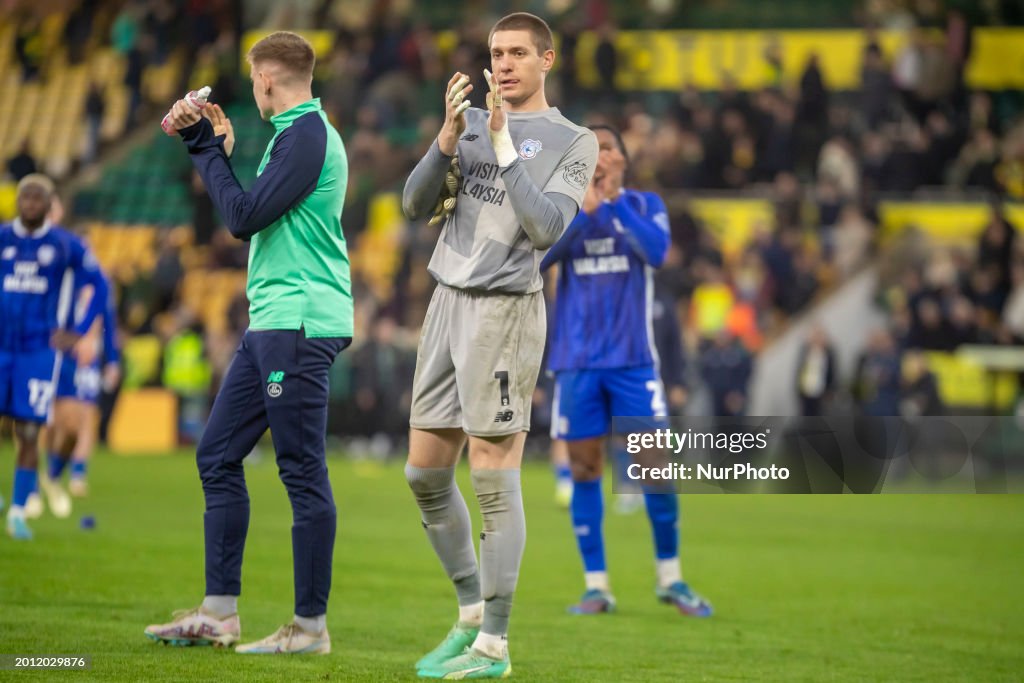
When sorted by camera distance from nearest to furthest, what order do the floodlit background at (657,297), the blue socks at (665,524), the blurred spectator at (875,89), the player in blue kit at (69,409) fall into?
the floodlit background at (657,297) < the blue socks at (665,524) < the player in blue kit at (69,409) < the blurred spectator at (875,89)

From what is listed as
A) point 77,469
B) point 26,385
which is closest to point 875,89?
point 77,469

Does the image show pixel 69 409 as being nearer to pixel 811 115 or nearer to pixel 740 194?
pixel 740 194

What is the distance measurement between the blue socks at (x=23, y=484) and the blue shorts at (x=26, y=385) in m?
0.47

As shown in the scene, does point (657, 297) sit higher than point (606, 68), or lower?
lower

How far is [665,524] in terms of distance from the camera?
911 cm

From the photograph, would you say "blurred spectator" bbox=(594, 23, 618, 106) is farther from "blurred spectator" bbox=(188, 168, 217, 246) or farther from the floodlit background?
"blurred spectator" bbox=(188, 168, 217, 246)

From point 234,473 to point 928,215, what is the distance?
18.6m

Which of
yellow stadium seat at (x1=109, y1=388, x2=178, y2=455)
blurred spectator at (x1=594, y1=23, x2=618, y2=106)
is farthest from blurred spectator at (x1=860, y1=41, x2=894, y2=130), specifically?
yellow stadium seat at (x1=109, y1=388, x2=178, y2=455)

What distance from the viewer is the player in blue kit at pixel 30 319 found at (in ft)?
36.5

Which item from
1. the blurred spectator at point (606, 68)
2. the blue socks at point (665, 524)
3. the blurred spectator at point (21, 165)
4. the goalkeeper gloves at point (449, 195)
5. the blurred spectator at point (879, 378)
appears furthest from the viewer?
the blurred spectator at point (21, 165)

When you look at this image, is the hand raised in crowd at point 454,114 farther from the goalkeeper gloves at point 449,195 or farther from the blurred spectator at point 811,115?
the blurred spectator at point 811,115

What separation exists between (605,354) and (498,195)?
3031 mm

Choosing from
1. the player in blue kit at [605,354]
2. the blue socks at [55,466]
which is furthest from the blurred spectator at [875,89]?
the player in blue kit at [605,354]

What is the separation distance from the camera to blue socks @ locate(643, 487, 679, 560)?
9.10 metres
